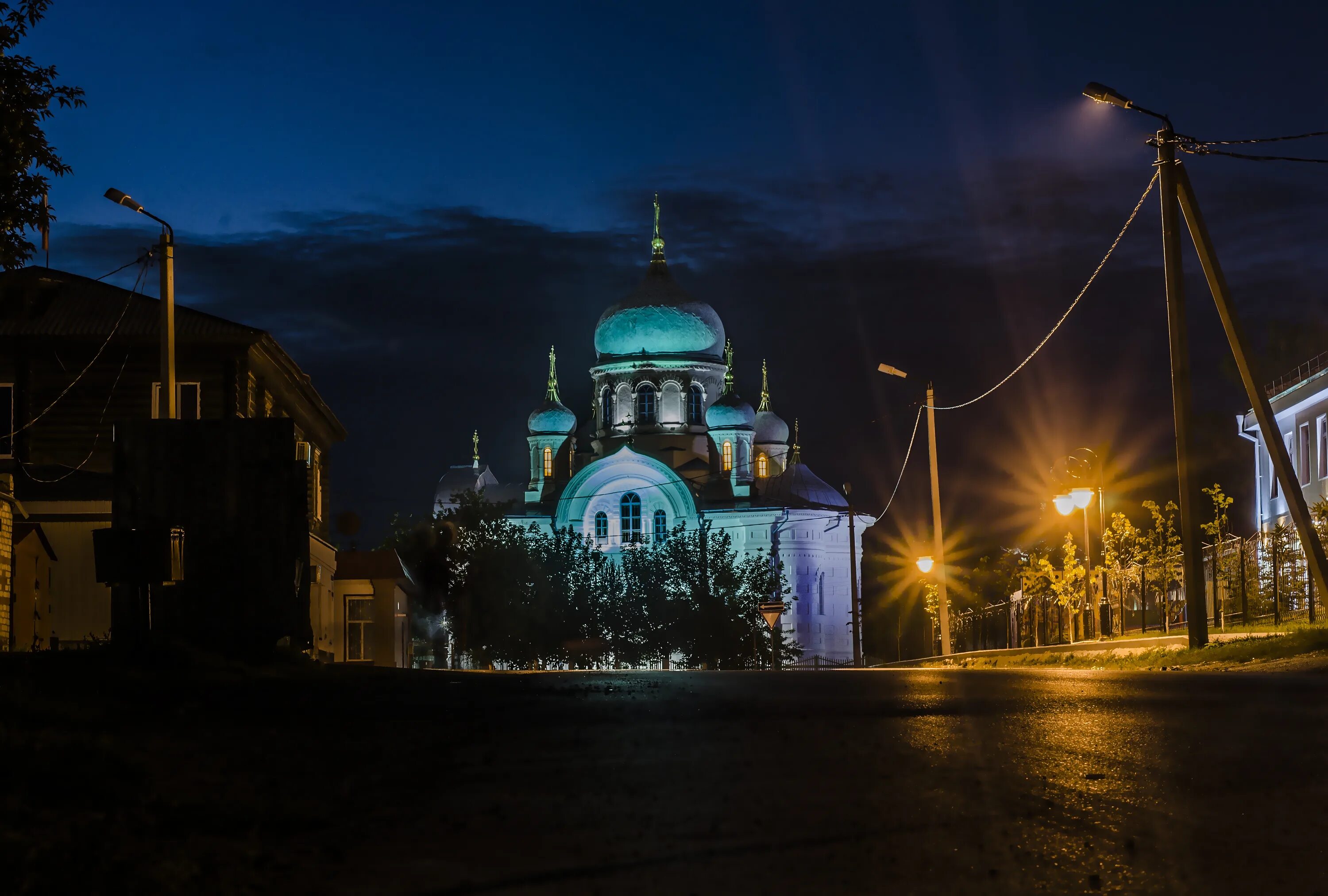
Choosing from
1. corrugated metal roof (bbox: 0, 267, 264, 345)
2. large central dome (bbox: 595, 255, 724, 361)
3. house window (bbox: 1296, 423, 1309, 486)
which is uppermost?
large central dome (bbox: 595, 255, 724, 361)

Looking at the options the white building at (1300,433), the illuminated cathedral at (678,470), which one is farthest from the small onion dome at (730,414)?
the white building at (1300,433)

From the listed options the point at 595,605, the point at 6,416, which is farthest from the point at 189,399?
the point at 595,605

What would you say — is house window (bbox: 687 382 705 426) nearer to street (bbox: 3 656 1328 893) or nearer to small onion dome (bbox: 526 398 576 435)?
small onion dome (bbox: 526 398 576 435)

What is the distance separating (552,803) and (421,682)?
979cm

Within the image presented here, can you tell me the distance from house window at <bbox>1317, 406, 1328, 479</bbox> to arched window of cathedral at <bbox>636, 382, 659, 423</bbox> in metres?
50.6

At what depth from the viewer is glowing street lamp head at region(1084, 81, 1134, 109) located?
20.4 meters

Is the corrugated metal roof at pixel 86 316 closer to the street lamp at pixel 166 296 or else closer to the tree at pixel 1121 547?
the street lamp at pixel 166 296

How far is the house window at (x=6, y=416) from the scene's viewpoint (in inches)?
1321

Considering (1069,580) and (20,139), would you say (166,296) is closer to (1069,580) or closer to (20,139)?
(20,139)

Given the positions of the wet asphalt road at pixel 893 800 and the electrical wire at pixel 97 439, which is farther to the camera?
the electrical wire at pixel 97 439

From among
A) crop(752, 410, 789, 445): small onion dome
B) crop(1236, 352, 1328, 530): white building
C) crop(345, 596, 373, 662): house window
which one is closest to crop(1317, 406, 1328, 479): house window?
crop(1236, 352, 1328, 530): white building

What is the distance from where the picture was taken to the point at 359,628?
50.0m

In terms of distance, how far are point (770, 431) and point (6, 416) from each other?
60346mm

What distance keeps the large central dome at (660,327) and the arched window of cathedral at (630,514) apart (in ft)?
26.0
